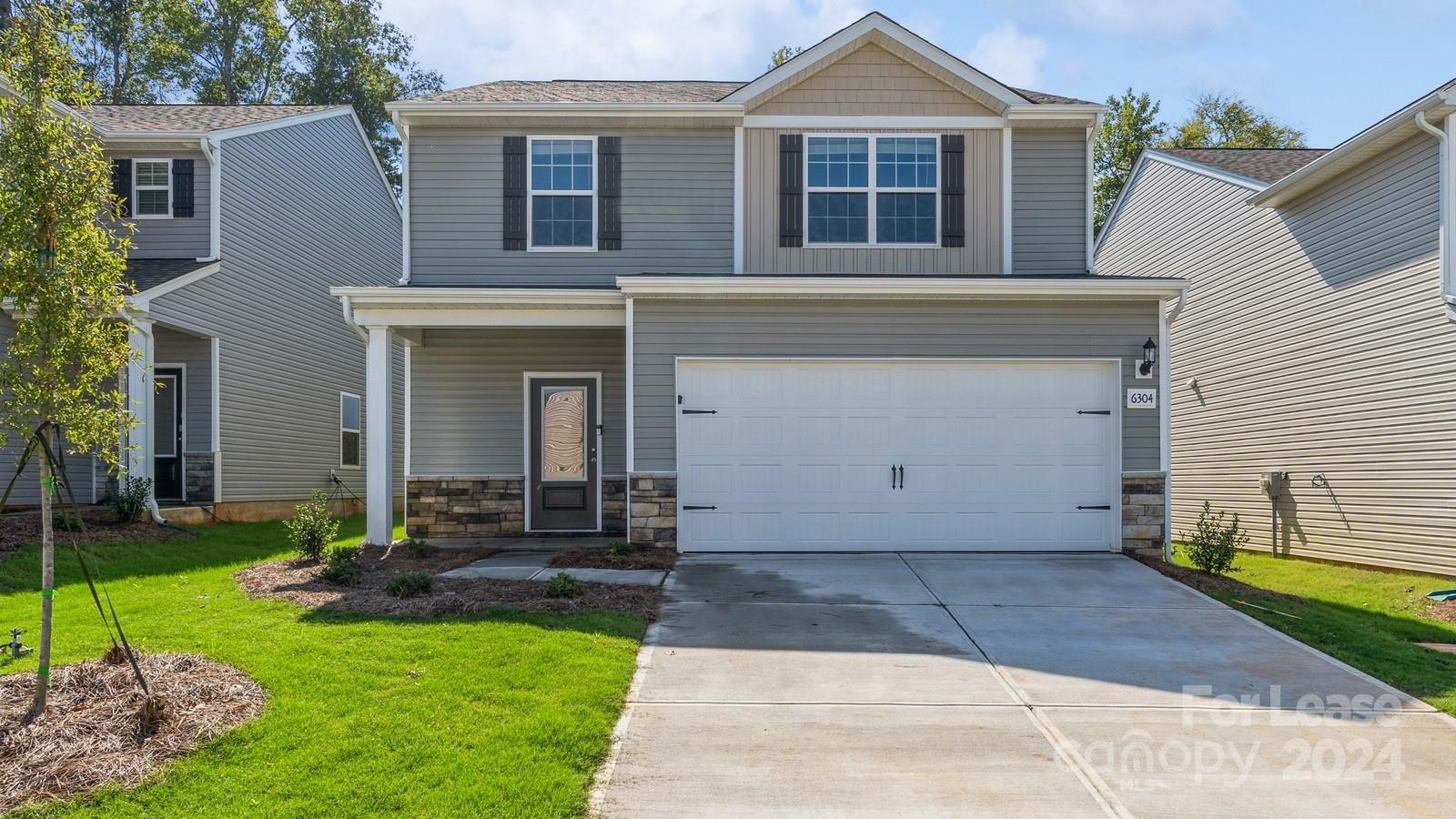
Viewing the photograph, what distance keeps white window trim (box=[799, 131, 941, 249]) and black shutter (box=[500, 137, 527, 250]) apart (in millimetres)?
3553

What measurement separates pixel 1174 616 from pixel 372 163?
1765 centimetres

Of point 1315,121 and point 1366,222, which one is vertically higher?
point 1315,121

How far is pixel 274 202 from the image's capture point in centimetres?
1573

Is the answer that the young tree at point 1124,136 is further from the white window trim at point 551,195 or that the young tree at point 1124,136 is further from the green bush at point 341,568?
the green bush at point 341,568

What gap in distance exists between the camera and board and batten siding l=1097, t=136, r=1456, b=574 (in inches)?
415

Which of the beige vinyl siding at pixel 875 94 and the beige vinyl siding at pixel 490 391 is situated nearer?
the beige vinyl siding at pixel 875 94

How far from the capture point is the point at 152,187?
14234 mm

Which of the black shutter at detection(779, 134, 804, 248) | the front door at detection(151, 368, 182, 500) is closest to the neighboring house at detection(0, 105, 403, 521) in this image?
the front door at detection(151, 368, 182, 500)

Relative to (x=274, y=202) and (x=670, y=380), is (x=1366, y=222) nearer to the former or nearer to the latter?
(x=670, y=380)

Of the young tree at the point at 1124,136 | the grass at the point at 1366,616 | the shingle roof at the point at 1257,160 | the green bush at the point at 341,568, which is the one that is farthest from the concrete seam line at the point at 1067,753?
the young tree at the point at 1124,136

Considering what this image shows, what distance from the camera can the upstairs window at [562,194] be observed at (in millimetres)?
12086

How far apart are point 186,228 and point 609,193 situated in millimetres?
6862

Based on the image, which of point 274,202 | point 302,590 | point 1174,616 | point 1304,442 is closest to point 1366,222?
point 1304,442

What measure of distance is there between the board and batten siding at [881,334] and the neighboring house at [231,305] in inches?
262
